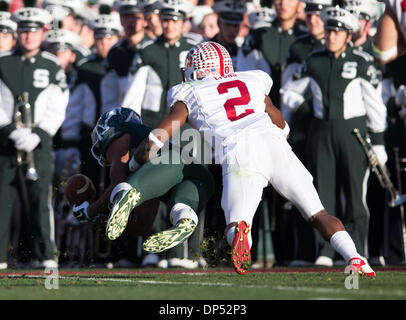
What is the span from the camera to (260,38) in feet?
40.2

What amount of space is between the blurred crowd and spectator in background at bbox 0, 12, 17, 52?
0.01 m

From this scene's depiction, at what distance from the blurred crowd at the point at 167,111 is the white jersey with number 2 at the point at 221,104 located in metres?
2.59

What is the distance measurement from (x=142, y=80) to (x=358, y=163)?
250 centimetres

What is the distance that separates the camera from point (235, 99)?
825cm

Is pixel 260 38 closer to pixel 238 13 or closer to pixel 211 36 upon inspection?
pixel 238 13

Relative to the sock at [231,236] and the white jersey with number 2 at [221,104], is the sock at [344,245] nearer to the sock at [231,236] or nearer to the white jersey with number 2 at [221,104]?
the sock at [231,236]

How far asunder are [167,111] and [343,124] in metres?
1.92

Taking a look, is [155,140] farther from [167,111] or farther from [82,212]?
[167,111]

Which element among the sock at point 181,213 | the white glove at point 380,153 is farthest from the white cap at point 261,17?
the sock at point 181,213

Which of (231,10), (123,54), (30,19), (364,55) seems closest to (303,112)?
(364,55)

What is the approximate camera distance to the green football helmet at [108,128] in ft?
29.3

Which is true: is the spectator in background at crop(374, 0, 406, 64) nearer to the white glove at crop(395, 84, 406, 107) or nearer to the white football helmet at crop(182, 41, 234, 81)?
the white football helmet at crop(182, 41, 234, 81)
